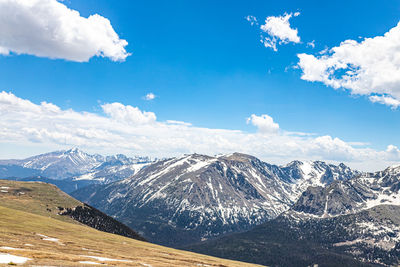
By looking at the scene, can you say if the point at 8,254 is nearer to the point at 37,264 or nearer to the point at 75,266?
the point at 37,264

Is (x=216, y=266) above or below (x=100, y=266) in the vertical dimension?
below

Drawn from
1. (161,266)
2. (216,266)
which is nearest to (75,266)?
(161,266)

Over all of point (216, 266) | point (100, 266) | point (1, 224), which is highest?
point (100, 266)

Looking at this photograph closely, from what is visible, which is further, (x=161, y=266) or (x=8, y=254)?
(x=161, y=266)

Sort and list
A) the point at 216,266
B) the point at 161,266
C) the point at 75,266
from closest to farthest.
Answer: the point at 75,266
the point at 161,266
the point at 216,266

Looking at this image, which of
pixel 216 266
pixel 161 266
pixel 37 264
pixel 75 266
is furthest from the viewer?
pixel 216 266

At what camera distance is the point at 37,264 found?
144 ft

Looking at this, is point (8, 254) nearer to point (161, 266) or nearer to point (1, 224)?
point (161, 266)

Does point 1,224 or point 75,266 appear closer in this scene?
point 75,266

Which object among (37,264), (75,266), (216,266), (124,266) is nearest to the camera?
(37,264)

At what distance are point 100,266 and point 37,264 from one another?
40.1ft

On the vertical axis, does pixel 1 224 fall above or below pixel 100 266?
below

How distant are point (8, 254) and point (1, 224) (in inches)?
2615

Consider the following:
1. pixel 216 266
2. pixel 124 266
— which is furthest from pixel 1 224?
pixel 216 266
